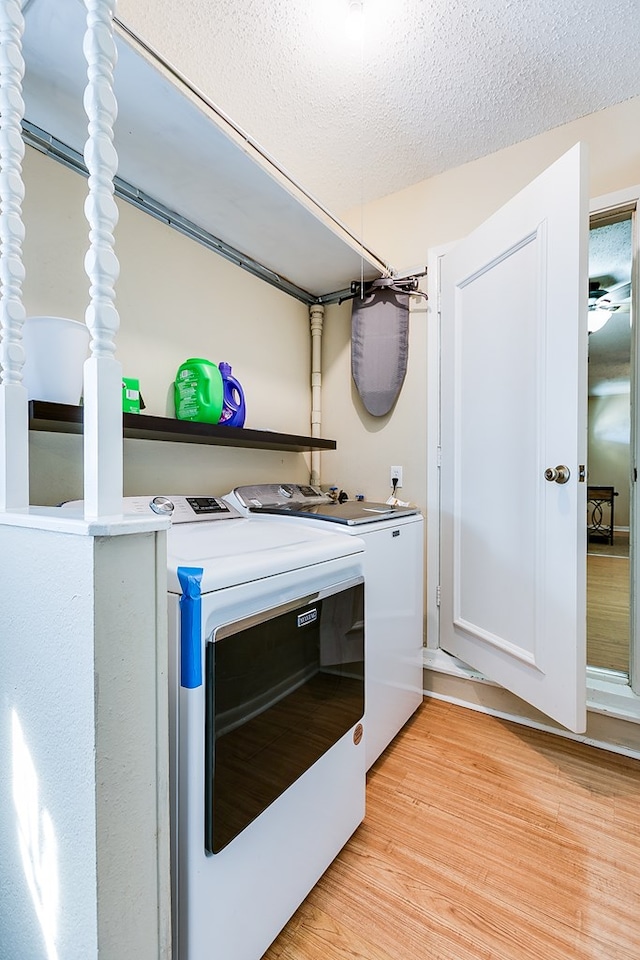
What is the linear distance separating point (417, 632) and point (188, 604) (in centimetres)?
138

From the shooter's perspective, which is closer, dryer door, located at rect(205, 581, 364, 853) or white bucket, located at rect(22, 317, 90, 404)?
dryer door, located at rect(205, 581, 364, 853)

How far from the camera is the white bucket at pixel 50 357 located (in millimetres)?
1240

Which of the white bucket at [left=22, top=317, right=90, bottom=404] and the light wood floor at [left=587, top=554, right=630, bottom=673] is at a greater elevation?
the white bucket at [left=22, top=317, right=90, bottom=404]

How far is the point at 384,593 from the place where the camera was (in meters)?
1.60

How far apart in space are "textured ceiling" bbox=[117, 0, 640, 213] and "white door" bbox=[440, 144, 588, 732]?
467 mm

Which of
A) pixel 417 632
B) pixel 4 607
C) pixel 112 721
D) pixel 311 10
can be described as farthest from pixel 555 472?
pixel 311 10

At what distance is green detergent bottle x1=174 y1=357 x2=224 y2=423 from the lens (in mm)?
1758

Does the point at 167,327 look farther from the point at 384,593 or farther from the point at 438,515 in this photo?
the point at 438,515

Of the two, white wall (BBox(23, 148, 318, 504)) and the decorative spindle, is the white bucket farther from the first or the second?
the decorative spindle

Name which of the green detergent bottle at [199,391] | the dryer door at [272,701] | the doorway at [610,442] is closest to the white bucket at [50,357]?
the green detergent bottle at [199,391]

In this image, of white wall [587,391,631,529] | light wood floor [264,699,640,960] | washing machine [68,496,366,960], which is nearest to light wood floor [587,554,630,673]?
light wood floor [264,699,640,960]

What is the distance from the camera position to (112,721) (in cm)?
64

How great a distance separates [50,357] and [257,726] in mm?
1133

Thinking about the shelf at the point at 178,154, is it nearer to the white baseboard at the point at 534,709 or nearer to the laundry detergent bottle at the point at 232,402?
the laundry detergent bottle at the point at 232,402
